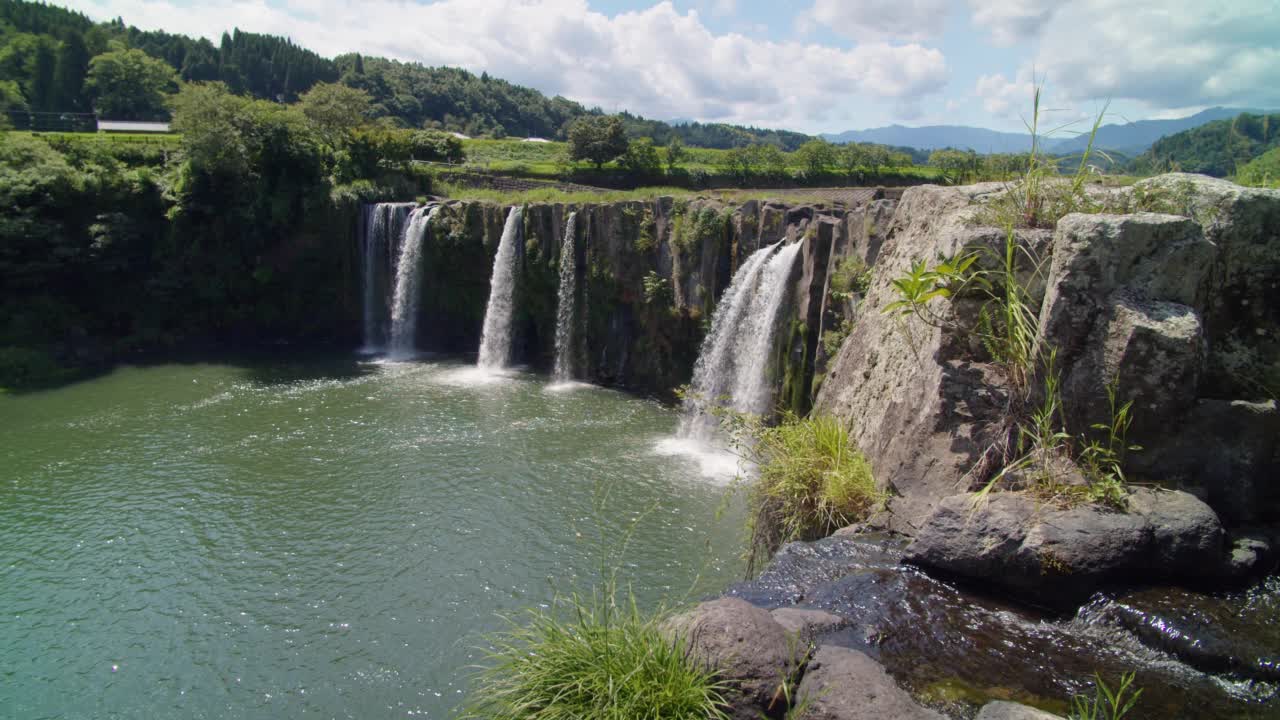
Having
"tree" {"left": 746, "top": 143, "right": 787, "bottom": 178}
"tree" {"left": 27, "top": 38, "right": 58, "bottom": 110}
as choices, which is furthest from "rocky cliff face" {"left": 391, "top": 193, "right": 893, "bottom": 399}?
"tree" {"left": 27, "top": 38, "right": 58, "bottom": 110}

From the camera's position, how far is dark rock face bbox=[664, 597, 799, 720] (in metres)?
3.45

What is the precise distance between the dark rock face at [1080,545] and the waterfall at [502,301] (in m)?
19.0

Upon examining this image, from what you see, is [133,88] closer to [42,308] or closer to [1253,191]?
[42,308]

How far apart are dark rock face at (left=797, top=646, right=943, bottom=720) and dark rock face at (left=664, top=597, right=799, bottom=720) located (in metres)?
0.14

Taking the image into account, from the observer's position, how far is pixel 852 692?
3418 millimetres

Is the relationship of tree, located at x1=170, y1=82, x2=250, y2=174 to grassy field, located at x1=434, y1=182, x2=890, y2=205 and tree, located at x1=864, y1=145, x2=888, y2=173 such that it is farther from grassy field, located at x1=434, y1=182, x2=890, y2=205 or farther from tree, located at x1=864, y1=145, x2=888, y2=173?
tree, located at x1=864, y1=145, x2=888, y2=173

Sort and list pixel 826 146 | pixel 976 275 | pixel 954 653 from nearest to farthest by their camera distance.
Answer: pixel 954 653 < pixel 976 275 < pixel 826 146

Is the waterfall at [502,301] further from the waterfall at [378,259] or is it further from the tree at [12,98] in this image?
the tree at [12,98]

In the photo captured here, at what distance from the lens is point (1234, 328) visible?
513cm

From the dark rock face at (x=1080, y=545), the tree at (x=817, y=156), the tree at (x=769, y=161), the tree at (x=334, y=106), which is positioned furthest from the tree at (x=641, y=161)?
the dark rock face at (x=1080, y=545)

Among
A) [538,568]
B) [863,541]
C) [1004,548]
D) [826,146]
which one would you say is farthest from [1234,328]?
[826,146]

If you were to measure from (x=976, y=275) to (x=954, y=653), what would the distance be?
9.70 feet

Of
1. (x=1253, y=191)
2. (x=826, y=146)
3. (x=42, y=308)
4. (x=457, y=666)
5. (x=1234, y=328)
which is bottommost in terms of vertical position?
(x=457, y=666)

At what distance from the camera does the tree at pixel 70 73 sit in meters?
60.7
